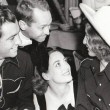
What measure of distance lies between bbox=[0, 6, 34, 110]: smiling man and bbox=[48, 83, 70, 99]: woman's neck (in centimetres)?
20

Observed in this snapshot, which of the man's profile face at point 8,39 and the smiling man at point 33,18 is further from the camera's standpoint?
the smiling man at point 33,18

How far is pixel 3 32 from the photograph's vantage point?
1910mm

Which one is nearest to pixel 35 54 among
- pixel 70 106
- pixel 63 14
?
pixel 70 106

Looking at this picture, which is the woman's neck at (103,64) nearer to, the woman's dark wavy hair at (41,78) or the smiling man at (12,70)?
the woman's dark wavy hair at (41,78)

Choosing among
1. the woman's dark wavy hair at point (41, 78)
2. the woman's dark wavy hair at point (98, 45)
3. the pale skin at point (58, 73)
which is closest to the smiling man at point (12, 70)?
the woman's dark wavy hair at point (41, 78)

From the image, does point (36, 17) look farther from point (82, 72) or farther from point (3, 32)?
point (82, 72)

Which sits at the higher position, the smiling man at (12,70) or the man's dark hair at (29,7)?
the man's dark hair at (29,7)

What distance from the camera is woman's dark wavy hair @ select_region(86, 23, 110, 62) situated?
199 centimetres

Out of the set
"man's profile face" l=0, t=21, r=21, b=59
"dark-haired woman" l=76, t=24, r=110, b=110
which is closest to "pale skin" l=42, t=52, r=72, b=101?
"dark-haired woman" l=76, t=24, r=110, b=110

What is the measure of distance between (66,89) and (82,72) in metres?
0.23

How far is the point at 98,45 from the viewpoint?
2.02 m

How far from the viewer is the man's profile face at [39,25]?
7.39ft

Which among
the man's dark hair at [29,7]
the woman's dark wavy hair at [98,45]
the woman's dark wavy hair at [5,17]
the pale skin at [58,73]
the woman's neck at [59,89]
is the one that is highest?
the woman's dark wavy hair at [5,17]

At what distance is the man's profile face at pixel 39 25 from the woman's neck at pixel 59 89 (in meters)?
0.50
